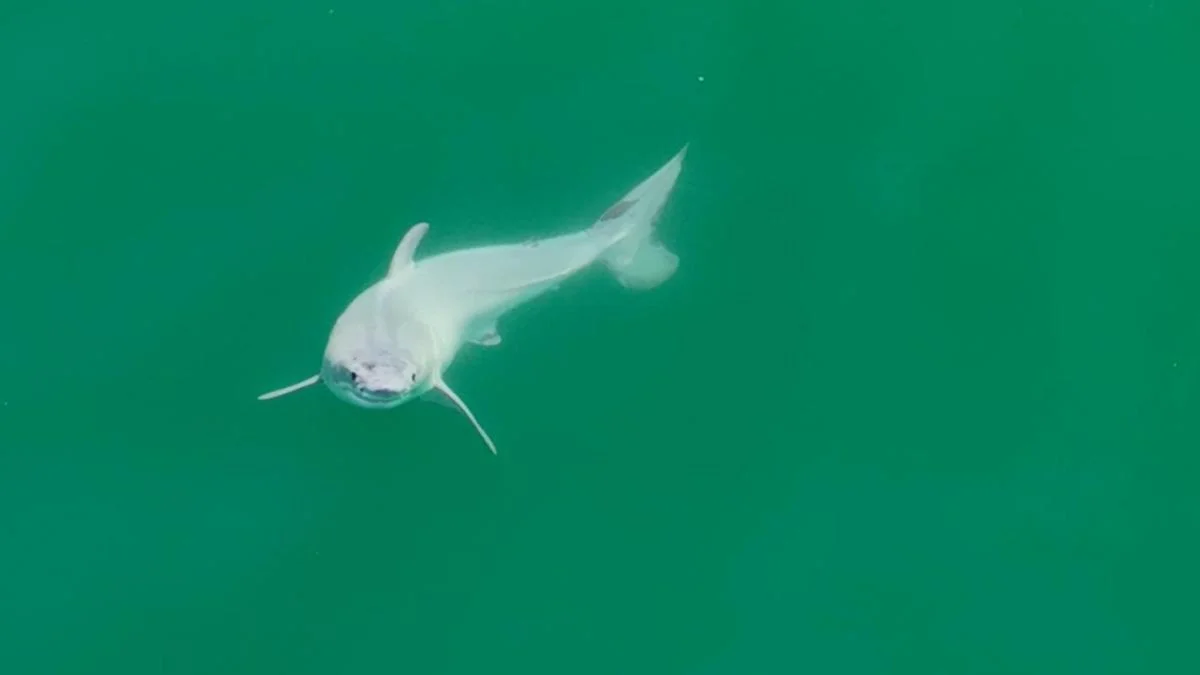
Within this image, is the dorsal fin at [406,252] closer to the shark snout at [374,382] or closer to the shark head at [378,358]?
the shark head at [378,358]

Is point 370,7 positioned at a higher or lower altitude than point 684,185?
higher

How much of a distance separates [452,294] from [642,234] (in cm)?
169

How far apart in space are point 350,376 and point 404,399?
39 centimetres

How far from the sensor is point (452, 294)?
309 inches

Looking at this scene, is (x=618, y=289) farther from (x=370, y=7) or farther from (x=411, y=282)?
(x=370, y=7)

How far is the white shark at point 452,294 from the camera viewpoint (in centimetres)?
702

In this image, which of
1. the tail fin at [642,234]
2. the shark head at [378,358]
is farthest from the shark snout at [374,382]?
the tail fin at [642,234]

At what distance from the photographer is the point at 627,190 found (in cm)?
921

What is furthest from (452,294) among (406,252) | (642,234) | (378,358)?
(642,234)

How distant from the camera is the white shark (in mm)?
7023

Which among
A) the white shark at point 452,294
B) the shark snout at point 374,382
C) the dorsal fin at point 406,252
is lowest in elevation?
the shark snout at point 374,382

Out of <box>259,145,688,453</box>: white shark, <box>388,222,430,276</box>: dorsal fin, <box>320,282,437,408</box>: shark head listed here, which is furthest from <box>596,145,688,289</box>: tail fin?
<box>320,282,437,408</box>: shark head

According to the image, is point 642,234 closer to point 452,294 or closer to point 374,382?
point 452,294

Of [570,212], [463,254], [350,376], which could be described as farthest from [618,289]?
[350,376]
